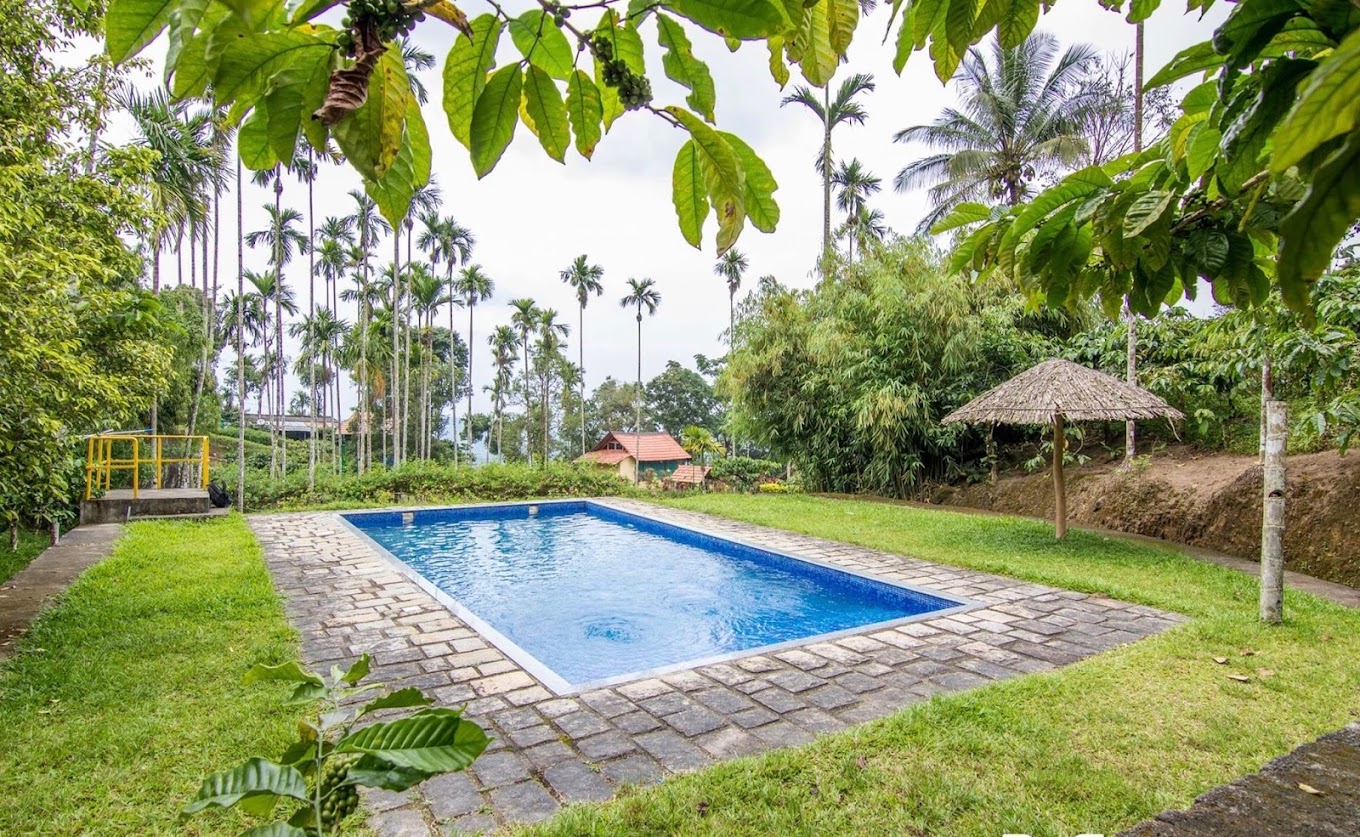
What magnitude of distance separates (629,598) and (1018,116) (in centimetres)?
1298

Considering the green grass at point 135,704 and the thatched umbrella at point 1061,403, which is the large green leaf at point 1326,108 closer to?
the green grass at point 135,704

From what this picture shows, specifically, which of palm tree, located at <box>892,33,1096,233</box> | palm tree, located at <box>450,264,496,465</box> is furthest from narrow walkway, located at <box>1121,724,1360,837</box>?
palm tree, located at <box>450,264,496,465</box>

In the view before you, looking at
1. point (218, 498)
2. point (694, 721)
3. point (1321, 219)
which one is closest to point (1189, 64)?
point (1321, 219)

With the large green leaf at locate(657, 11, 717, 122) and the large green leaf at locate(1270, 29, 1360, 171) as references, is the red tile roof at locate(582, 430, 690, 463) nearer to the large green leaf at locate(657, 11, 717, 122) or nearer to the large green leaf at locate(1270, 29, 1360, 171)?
the large green leaf at locate(657, 11, 717, 122)

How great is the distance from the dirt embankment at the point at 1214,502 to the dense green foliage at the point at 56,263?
9.00m

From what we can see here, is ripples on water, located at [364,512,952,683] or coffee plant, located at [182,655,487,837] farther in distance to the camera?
ripples on water, located at [364,512,952,683]

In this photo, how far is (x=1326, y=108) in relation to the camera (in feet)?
1.23


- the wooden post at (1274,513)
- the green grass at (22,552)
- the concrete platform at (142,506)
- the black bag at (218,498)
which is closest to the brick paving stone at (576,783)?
the wooden post at (1274,513)

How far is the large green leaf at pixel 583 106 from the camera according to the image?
78 cm

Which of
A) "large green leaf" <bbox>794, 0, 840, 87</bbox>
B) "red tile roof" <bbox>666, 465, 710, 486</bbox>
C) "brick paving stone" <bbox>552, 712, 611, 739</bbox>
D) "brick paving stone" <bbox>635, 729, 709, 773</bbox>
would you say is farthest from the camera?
"red tile roof" <bbox>666, 465, 710, 486</bbox>

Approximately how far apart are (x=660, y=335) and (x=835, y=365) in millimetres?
17497

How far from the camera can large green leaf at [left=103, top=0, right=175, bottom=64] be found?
0.51 m

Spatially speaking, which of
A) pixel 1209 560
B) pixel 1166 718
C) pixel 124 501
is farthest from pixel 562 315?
pixel 1166 718

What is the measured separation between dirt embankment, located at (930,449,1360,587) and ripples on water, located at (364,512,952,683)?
3.75m
